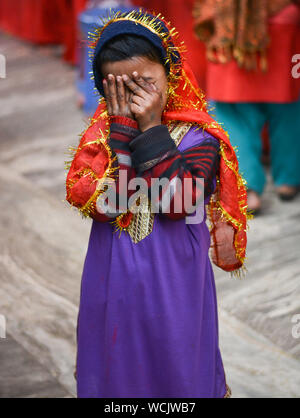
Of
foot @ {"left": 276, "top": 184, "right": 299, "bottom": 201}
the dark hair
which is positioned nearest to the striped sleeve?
the dark hair

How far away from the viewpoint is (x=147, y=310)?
1.95 meters

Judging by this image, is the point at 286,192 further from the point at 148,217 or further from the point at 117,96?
the point at 117,96

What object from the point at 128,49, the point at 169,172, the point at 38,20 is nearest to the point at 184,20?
the point at 38,20

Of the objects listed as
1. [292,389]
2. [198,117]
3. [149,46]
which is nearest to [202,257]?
[198,117]

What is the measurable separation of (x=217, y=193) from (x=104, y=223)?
1.18 feet

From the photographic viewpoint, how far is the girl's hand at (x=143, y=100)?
178 cm

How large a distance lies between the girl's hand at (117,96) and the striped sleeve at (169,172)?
0.09 meters

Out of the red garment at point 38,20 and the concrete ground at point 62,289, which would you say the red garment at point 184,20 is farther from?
the red garment at point 38,20

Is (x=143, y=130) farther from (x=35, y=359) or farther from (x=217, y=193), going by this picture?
(x=35, y=359)

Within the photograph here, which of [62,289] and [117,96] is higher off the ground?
[117,96]

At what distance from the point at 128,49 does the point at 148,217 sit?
0.48 m

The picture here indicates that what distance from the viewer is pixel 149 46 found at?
5.93 feet

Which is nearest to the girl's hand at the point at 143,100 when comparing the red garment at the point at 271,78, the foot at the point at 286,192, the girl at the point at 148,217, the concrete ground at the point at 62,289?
the girl at the point at 148,217

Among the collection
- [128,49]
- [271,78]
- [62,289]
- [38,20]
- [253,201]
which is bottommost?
[62,289]
